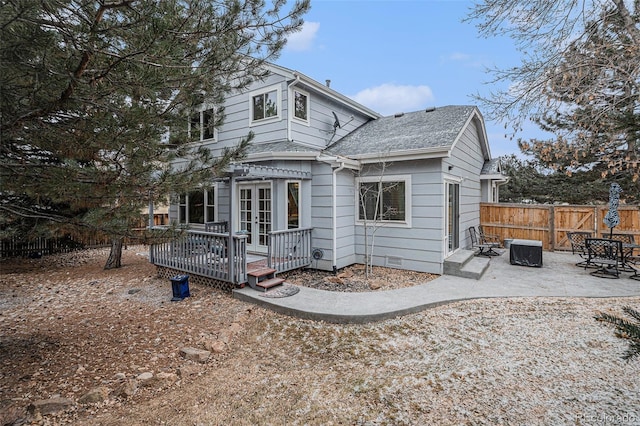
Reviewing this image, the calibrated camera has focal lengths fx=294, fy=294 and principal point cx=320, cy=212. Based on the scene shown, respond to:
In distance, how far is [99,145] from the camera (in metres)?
2.92

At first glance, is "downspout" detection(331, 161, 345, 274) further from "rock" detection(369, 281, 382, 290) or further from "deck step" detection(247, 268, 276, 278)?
"deck step" detection(247, 268, 276, 278)

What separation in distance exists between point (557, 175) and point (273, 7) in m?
16.4

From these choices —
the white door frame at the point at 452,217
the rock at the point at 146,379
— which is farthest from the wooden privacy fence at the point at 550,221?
the rock at the point at 146,379

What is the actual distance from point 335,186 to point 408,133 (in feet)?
9.91

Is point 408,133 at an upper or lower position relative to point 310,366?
upper

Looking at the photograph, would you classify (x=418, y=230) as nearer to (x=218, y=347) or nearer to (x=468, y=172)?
(x=468, y=172)

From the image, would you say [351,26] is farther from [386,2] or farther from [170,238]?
[170,238]

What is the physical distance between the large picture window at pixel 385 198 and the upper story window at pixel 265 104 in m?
3.32

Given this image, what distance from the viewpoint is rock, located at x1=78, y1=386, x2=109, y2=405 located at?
9.52 feet

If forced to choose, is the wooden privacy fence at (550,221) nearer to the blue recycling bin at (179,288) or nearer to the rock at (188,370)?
the blue recycling bin at (179,288)

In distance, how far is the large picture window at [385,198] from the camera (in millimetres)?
7453

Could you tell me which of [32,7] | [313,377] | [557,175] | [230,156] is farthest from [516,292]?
[557,175]

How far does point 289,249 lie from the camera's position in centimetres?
704

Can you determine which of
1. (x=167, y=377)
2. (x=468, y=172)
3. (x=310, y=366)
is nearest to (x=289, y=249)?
(x=310, y=366)
